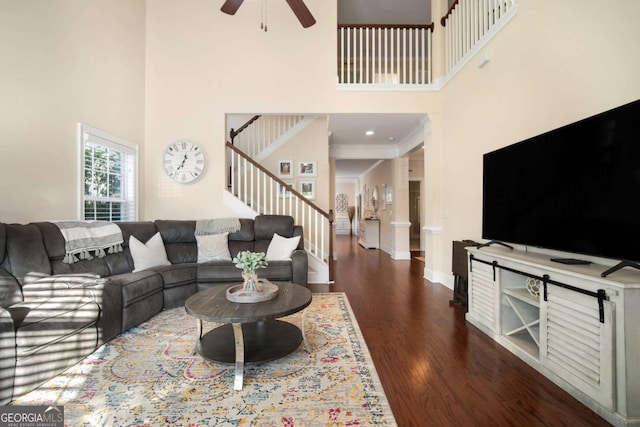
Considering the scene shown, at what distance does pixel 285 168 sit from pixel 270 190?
3.13 feet

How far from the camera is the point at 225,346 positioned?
2078mm

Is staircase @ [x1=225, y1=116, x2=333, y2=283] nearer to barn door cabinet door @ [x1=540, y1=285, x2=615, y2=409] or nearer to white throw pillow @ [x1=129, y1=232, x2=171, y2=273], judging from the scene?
white throw pillow @ [x1=129, y1=232, x2=171, y2=273]

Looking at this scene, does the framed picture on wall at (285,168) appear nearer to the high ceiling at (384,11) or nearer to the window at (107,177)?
the window at (107,177)

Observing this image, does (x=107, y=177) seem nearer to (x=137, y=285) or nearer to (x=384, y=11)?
(x=137, y=285)

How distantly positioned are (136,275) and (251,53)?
3.65 m

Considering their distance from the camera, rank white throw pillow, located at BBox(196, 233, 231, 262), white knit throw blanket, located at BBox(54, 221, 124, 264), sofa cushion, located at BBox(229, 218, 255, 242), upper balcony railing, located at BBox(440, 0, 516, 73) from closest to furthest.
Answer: white knit throw blanket, located at BBox(54, 221, 124, 264) < upper balcony railing, located at BBox(440, 0, 516, 73) < white throw pillow, located at BBox(196, 233, 231, 262) < sofa cushion, located at BBox(229, 218, 255, 242)

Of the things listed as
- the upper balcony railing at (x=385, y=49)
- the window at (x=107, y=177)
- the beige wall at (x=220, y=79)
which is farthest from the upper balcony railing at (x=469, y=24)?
the window at (x=107, y=177)

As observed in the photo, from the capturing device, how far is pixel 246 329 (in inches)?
92.7

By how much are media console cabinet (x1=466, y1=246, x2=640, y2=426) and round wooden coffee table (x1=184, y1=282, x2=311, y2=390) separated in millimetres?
1602

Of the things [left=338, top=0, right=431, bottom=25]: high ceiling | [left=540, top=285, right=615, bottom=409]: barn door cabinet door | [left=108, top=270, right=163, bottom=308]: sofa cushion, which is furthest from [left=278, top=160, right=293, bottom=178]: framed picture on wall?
[left=540, top=285, right=615, bottom=409]: barn door cabinet door

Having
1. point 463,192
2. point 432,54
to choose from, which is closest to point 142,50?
point 432,54

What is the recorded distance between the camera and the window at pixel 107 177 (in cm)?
333

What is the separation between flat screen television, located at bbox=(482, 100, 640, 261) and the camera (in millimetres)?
1535

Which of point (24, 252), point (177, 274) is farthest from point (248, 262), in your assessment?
point (24, 252)
